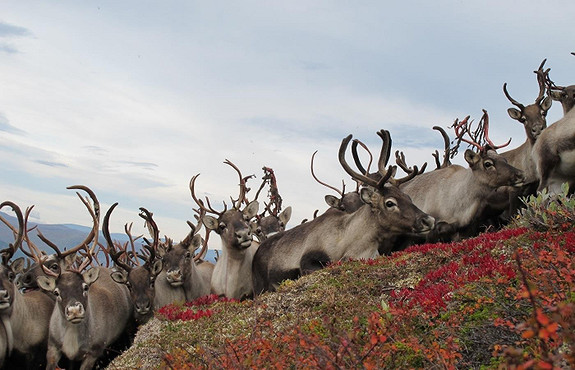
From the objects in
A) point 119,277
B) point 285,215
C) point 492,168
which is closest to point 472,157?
Result: point 492,168

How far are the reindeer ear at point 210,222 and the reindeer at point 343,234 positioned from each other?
3.79 feet

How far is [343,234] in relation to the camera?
1062 centimetres

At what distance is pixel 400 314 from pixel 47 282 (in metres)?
6.40

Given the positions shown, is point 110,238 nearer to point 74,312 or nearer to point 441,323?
point 74,312

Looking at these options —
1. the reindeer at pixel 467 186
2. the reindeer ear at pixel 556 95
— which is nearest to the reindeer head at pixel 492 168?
the reindeer at pixel 467 186

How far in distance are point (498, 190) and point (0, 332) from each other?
9.30 m

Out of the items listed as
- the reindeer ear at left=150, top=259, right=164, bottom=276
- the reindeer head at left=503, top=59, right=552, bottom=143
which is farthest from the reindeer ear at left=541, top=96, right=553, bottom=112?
the reindeer ear at left=150, top=259, right=164, bottom=276

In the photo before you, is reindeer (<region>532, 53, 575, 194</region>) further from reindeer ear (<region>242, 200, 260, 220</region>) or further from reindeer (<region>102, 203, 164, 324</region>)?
reindeer (<region>102, 203, 164, 324</region>)

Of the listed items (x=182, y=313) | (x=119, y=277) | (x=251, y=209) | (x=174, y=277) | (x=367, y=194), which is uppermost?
(x=367, y=194)

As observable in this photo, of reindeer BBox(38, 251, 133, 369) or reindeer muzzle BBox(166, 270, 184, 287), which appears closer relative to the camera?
reindeer BBox(38, 251, 133, 369)

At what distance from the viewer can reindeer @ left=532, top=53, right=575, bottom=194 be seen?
984cm

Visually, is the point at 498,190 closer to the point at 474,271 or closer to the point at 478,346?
the point at 474,271

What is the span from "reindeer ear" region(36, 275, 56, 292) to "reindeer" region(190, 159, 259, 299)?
3149 millimetres

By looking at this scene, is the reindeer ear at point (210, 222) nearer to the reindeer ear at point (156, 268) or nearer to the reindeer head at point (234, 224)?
the reindeer head at point (234, 224)
